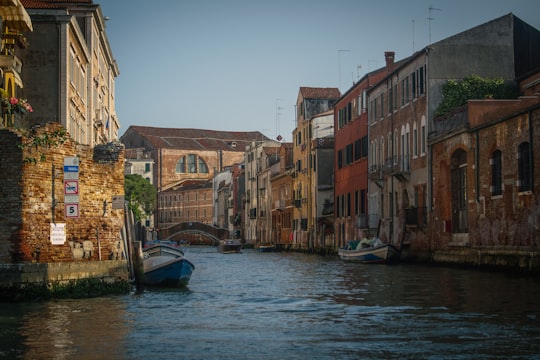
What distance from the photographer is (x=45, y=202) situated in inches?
804

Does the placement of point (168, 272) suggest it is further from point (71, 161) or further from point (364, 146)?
point (364, 146)

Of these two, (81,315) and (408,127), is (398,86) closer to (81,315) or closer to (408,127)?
(408,127)

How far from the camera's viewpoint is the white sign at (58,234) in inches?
808

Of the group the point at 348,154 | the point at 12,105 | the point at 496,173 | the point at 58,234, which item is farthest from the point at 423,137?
the point at 58,234

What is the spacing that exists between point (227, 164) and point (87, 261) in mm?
111132

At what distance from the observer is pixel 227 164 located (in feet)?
434

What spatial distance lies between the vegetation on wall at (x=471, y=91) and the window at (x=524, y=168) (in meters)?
8.19

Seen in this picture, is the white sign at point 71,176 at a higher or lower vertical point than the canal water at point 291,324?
higher

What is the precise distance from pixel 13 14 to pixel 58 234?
23.8 ft

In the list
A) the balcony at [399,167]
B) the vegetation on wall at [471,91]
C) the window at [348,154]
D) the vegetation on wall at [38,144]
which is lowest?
the vegetation on wall at [38,144]

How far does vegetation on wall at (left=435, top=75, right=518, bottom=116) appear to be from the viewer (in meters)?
38.6

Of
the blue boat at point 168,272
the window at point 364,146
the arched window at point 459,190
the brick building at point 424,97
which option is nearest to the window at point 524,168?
the arched window at point 459,190

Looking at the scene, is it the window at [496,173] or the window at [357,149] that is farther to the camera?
the window at [357,149]

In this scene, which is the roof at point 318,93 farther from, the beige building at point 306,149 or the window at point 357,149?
the window at point 357,149
